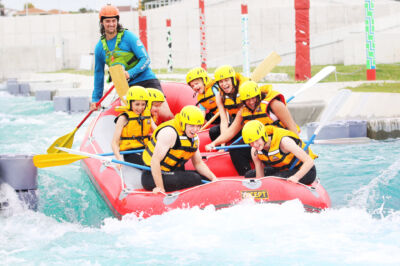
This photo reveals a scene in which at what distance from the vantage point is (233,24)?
69.7 feet

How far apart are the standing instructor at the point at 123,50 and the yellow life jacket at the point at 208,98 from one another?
41 centimetres

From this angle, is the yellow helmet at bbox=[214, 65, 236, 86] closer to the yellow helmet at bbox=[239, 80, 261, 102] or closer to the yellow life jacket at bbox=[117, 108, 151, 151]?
the yellow helmet at bbox=[239, 80, 261, 102]

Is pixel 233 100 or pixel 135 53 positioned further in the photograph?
pixel 135 53

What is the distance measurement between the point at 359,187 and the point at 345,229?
175 centimetres

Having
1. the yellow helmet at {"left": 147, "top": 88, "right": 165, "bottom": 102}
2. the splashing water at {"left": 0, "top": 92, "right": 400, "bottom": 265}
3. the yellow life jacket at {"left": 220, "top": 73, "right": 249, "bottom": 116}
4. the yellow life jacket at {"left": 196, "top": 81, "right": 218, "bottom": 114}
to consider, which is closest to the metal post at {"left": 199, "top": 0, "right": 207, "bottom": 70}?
the yellow life jacket at {"left": 196, "top": 81, "right": 218, "bottom": 114}

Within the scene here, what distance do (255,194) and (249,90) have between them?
77cm

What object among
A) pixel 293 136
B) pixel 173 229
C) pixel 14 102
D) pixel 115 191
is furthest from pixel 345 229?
pixel 14 102

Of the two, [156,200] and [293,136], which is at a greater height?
[293,136]

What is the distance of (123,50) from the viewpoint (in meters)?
5.07

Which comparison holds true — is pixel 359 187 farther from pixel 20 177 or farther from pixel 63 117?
pixel 63 117

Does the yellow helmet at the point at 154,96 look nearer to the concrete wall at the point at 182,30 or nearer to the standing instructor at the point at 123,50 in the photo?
the standing instructor at the point at 123,50

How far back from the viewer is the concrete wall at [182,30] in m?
20.8

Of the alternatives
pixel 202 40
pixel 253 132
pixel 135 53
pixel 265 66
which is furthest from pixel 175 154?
pixel 202 40

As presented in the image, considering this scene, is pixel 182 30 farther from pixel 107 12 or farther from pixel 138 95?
pixel 138 95
